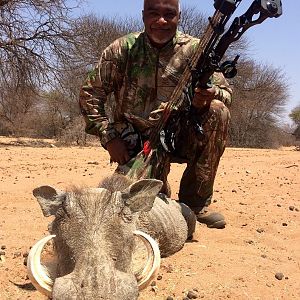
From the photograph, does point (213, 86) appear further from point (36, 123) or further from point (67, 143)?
point (36, 123)

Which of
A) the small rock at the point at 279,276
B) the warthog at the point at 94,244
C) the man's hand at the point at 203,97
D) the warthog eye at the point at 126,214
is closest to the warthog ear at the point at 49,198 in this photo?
the warthog at the point at 94,244

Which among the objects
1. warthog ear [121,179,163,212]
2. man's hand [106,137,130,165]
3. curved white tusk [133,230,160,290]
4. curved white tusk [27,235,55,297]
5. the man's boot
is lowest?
the man's boot

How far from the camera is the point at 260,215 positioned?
16.1ft

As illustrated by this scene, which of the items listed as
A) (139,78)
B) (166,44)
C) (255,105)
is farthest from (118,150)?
(255,105)

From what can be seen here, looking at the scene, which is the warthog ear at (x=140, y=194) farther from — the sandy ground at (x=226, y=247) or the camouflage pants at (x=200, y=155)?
the camouflage pants at (x=200, y=155)

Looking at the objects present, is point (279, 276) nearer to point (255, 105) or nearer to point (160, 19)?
point (160, 19)

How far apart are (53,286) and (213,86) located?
7.41 ft

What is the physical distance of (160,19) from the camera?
3990 millimetres

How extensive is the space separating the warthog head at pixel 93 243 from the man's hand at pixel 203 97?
124 cm

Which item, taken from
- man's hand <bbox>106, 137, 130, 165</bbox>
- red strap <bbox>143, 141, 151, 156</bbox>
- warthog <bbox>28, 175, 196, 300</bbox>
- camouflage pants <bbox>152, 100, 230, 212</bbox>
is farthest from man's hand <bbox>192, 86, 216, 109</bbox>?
warthog <bbox>28, 175, 196, 300</bbox>

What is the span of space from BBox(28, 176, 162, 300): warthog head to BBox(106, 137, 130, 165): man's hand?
1.22m

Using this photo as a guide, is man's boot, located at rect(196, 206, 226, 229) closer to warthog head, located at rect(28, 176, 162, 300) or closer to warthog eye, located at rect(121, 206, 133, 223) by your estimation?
warthog head, located at rect(28, 176, 162, 300)

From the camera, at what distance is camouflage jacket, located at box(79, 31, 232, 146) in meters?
4.16

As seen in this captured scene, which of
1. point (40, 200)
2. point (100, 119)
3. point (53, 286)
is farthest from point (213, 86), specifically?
point (53, 286)
